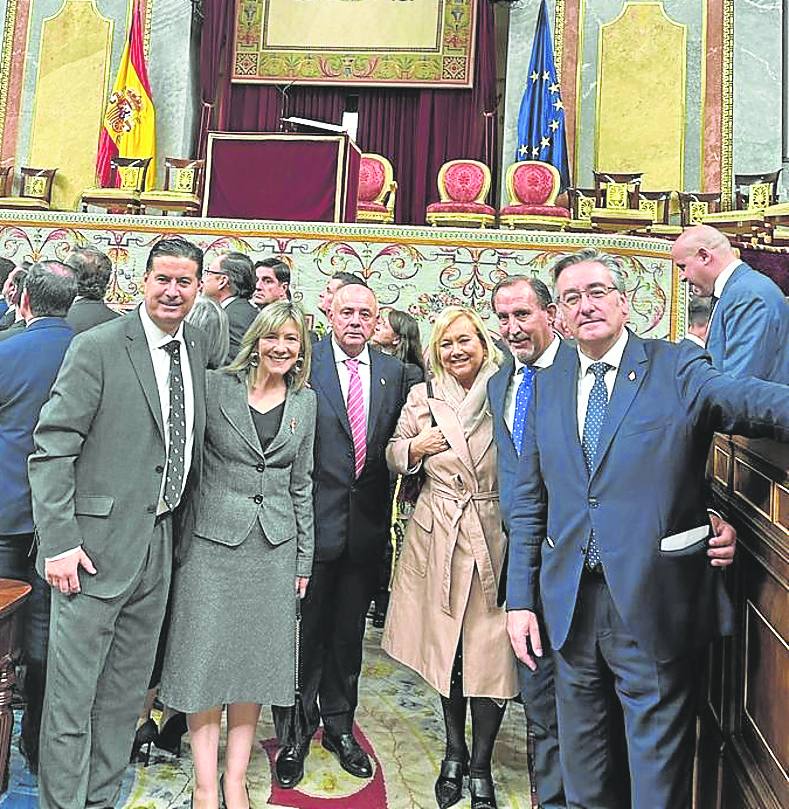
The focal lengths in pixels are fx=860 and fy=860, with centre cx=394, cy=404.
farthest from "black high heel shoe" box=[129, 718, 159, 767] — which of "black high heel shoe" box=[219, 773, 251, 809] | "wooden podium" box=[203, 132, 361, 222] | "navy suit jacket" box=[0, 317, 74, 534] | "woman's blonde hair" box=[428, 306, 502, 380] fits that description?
"wooden podium" box=[203, 132, 361, 222]

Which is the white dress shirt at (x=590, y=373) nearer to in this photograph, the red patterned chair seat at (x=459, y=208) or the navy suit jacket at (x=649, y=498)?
the navy suit jacket at (x=649, y=498)

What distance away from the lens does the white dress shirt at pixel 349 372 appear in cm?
256

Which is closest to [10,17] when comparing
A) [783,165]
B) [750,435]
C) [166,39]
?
[166,39]

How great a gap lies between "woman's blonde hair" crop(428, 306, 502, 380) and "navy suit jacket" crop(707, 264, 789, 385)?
2.11 ft

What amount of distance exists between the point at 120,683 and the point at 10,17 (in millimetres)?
8631

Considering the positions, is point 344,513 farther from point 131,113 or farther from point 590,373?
point 131,113

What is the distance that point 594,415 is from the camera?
1818 mm

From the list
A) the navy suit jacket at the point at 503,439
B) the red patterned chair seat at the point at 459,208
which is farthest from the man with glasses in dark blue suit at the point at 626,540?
the red patterned chair seat at the point at 459,208

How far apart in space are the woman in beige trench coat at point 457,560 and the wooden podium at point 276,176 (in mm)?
3737

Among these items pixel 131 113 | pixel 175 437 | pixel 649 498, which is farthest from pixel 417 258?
pixel 131 113

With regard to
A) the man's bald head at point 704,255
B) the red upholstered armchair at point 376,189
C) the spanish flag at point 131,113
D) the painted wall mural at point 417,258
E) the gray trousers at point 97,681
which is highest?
the spanish flag at point 131,113

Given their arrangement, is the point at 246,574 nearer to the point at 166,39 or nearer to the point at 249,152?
the point at 249,152

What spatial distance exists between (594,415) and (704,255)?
1119 mm

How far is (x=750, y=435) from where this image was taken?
1.59m
